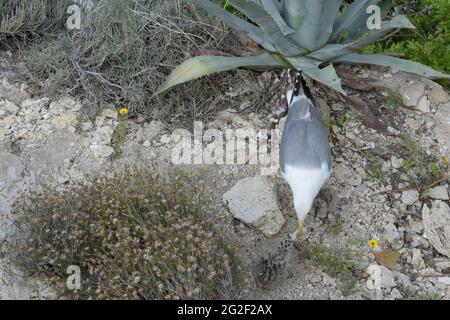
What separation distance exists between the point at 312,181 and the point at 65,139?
4.61 ft

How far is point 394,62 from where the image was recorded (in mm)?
3402

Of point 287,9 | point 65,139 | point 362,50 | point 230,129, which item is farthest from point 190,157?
point 362,50

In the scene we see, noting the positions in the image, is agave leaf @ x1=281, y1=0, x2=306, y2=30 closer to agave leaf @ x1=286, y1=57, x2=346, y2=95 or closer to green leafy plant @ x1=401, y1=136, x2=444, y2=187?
agave leaf @ x1=286, y1=57, x2=346, y2=95

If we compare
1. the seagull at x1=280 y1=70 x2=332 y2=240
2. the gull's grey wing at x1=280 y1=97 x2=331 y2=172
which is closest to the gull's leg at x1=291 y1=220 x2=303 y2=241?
the seagull at x1=280 y1=70 x2=332 y2=240

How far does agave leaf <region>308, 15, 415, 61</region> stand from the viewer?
310 cm

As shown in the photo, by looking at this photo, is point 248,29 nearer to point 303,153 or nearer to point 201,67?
point 201,67

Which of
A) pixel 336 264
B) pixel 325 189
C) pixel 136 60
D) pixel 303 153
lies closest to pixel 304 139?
pixel 303 153

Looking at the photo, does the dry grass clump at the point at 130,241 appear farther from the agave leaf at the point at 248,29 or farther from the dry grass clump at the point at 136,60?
the agave leaf at the point at 248,29

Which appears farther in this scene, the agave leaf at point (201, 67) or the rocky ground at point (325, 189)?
the agave leaf at point (201, 67)

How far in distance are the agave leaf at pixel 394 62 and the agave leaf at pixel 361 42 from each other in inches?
2.2

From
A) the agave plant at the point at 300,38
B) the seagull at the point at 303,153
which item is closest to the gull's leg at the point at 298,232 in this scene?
the seagull at the point at 303,153

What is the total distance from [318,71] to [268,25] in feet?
1.14

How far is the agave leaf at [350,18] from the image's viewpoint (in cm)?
357

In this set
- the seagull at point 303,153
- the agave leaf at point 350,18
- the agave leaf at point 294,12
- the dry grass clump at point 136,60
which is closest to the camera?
the seagull at point 303,153
